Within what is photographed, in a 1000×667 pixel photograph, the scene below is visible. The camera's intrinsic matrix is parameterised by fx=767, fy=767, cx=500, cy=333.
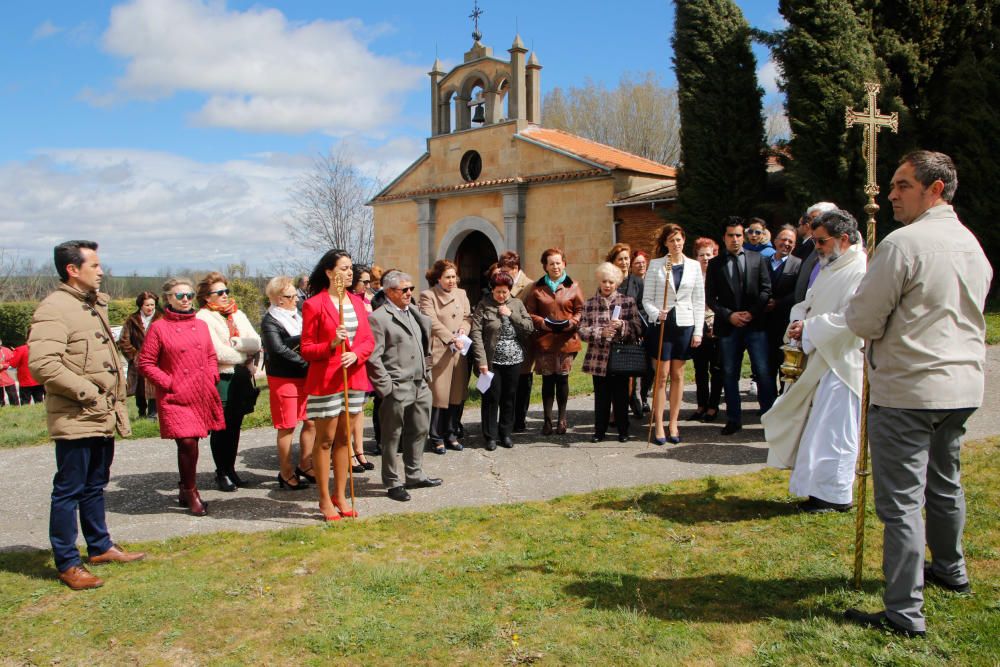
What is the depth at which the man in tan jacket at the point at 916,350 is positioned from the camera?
3.51 meters

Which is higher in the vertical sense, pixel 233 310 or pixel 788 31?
pixel 788 31

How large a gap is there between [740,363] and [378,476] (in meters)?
3.80

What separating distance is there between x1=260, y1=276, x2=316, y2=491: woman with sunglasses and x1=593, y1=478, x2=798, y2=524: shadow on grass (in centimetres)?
273

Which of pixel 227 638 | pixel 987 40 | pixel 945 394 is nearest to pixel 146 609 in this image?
pixel 227 638

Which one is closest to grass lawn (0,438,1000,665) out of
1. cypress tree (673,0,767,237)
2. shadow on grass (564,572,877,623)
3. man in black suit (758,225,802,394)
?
shadow on grass (564,572,877,623)

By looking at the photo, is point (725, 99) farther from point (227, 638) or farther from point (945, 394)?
point (227, 638)

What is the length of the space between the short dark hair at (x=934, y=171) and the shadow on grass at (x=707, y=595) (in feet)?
6.90

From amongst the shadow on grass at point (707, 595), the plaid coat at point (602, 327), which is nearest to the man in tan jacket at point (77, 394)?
the shadow on grass at point (707, 595)

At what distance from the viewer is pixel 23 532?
227 inches

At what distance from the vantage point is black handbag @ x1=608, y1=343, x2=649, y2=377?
25.6 ft

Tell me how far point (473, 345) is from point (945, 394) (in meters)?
5.00

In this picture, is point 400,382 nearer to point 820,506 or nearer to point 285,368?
point 285,368

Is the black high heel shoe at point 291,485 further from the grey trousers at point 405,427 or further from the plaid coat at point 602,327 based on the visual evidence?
the plaid coat at point 602,327

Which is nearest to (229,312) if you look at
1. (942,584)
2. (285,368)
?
(285,368)
